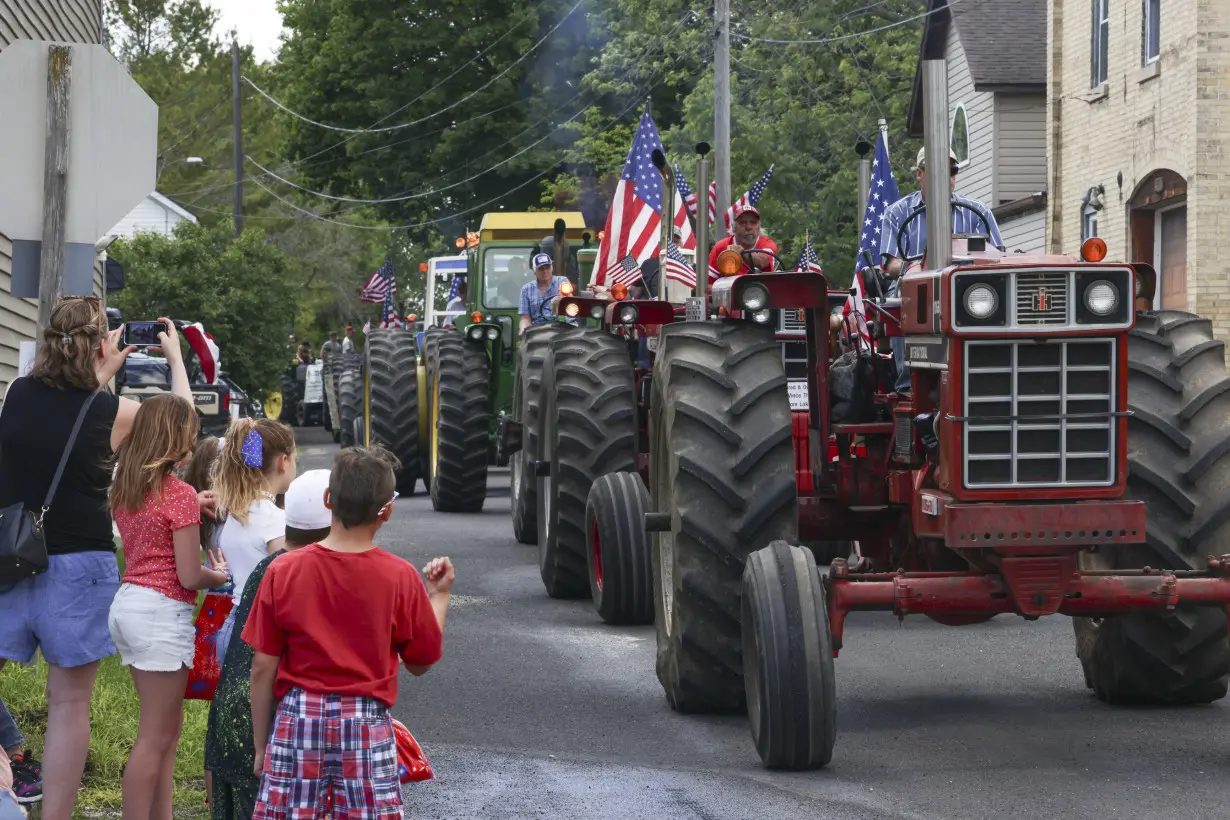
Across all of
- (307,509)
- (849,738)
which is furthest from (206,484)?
(849,738)

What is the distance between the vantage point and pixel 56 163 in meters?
7.88

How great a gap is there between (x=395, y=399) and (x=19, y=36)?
4.88 m

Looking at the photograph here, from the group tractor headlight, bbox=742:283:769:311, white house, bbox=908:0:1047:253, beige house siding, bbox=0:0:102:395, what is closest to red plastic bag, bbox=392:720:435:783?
tractor headlight, bbox=742:283:769:311

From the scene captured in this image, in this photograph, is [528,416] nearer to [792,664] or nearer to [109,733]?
[109,733]

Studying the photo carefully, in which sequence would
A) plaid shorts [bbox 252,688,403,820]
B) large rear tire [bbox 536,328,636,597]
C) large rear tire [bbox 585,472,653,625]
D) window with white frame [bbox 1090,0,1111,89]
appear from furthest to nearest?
1. window with white frame [bbox 1090,0,1111,89]
2. large rear tire [bbox 536,328,636,597]
3. large rear tire [bbox 585,472,653,625]
4. plaid shorts [bbox 252,688,403,820]

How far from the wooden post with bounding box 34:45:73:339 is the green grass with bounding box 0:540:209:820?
1.55 m

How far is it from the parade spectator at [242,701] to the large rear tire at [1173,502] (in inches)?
133

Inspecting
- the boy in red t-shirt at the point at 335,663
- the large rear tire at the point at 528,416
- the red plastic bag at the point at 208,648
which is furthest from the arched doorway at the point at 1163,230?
the boy in red t-shirt at the point at 335,663

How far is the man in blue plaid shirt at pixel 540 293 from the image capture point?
16156 mm

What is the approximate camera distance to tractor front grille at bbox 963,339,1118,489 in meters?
7.04

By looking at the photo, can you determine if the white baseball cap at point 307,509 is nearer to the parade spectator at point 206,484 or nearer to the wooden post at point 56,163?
the parade spectator at point 206,484

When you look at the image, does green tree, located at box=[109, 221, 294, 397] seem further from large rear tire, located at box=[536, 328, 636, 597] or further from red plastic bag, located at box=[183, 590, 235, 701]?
red plastic bag, located at box=[183, 590, 235, 701]

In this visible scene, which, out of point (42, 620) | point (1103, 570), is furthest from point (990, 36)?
point (42, 620)

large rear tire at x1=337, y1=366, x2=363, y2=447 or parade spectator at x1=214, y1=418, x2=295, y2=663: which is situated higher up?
large rear tire at x1=337, y1=366, x2=363, y2=447
